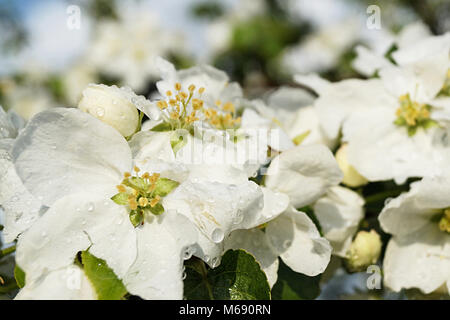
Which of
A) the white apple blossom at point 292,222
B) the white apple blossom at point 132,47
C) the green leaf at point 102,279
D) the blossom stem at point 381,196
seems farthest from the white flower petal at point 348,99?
the white apple blossom at point 132,47

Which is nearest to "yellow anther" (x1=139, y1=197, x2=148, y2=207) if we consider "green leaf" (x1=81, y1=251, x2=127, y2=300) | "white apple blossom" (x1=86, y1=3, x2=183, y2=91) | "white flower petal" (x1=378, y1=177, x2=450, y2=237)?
"green leaf" (x1=81, y1=251, x2=127, y2=300)

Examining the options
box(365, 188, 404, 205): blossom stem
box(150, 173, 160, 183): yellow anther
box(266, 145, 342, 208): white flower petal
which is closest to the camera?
box(150, 173, 160, 183): yellow anther

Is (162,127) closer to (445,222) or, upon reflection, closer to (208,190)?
(208,190)

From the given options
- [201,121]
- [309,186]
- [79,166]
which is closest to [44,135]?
[79,166]

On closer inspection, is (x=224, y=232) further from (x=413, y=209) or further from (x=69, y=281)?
(x=413, y=209)

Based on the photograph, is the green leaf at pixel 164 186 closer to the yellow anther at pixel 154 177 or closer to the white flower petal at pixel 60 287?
the yellow anther at pixel 154 177

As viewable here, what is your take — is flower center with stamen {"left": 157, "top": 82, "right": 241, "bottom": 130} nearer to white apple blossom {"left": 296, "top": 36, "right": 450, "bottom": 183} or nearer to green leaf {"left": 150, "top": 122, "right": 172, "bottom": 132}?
green leaf {"left": 150, "top": 122, "right": 172, "bottom": 132}

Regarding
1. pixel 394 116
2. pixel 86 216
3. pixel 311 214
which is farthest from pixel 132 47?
pixel 86 216
